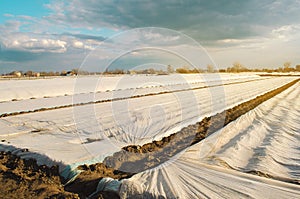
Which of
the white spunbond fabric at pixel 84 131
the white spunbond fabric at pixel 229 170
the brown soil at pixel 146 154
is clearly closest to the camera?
the white spunbond fabric at pixel 229 170

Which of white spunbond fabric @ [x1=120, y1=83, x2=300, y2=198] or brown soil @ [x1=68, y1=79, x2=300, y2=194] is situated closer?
white spunbond fabric @ [x1=120, y1=83, x2=300, y2=198]

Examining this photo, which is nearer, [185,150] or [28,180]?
[28,180]

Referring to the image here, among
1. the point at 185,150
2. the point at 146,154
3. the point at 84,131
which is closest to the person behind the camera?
the point at 185,150

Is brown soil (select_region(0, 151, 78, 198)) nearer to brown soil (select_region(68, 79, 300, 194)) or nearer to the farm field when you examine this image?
the farm field

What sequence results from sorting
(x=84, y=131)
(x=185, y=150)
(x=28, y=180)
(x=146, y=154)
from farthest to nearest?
(x=84, y=131) → (x=146, y=154) → (x=185, y=150) → (x=28, y=180)

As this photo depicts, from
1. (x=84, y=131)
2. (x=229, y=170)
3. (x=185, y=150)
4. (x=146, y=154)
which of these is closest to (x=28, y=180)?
(x=146, y=154)

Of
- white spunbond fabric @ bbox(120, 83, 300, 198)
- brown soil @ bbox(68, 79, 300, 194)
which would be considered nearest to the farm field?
white spunbond fabric @ bbox(120, 83, 300, 198)

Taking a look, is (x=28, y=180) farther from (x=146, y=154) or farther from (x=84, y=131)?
(x=84, y=131)

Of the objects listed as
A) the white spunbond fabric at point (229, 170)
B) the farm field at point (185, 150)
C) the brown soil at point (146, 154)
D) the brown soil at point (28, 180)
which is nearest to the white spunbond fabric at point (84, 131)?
the farm field at point (185, 150)

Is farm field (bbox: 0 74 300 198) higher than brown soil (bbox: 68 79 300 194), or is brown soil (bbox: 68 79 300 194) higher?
farm field (bbox: 0 74 300 198)

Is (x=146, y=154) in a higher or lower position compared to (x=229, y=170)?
lower

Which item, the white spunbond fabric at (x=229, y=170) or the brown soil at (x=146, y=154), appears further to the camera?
the brown soil at (x=146, y=154)

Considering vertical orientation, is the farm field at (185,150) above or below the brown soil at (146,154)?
above

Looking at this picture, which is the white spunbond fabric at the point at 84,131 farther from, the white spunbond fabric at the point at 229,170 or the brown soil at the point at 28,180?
the white spunbond fabric at the point at 229,170
